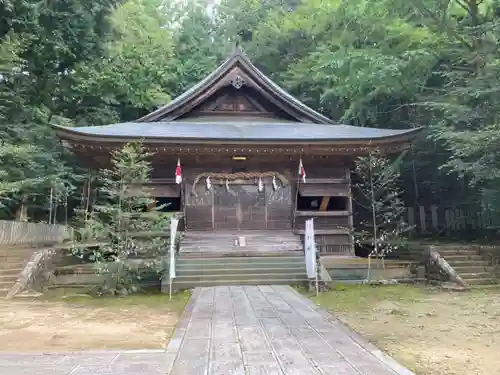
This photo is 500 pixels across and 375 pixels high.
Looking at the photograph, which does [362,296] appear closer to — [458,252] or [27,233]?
[458,252]

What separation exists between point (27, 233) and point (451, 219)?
1598cm

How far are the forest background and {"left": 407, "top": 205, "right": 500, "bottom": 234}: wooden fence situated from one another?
1.71 ft

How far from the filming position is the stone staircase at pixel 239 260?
10133 millimetres

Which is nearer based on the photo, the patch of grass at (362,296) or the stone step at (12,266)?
the patch of grass at (362,296)

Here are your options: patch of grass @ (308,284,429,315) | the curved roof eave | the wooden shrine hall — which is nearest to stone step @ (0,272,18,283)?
the wooden shrine hall

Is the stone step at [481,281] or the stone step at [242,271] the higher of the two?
the stone step at [242,271]

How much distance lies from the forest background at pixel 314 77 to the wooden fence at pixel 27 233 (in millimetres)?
1215

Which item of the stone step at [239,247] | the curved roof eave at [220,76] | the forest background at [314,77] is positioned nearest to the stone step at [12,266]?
the forest background at [314,77]

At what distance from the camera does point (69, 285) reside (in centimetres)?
1026

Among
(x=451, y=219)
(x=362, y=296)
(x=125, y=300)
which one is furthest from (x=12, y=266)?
(x=451, y=219)

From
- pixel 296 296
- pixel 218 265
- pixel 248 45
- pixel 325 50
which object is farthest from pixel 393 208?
pixel 248 45

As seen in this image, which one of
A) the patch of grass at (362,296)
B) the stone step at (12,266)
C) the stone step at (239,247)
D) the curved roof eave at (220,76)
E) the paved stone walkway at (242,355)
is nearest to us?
the paved stone walkway at (242,355)

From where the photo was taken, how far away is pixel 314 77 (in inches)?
800

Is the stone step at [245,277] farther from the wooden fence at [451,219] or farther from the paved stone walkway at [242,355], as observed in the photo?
the wooden fence at [451,219]
